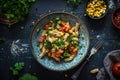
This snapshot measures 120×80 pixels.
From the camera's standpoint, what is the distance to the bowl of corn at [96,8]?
12.8ft

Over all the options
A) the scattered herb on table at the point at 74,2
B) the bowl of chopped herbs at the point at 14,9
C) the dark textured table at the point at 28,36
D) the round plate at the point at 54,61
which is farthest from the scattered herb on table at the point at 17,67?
the scattered herb on table at the point at 74,2

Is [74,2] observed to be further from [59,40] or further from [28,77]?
[28,77]

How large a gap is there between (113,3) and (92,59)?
55 cm

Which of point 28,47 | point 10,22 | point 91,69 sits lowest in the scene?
point 91,69

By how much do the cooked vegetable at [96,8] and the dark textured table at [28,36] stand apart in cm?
6

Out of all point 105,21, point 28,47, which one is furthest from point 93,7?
point 28,47

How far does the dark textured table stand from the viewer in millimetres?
3926

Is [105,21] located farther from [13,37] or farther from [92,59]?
[13,37]

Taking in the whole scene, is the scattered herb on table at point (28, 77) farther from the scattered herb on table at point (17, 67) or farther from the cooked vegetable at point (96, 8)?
the cooked vegetable at point (96, 8)

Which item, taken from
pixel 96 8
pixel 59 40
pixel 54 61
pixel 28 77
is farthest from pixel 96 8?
pixel 28 77

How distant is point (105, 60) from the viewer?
151 inches

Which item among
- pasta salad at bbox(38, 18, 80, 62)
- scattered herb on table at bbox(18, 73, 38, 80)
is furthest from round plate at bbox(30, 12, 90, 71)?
scattered herb on table at bbox(18, 73, 38, 80)

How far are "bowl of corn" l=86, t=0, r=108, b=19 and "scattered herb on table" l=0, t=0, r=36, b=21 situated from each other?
0.56 meters

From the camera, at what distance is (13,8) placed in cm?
385
